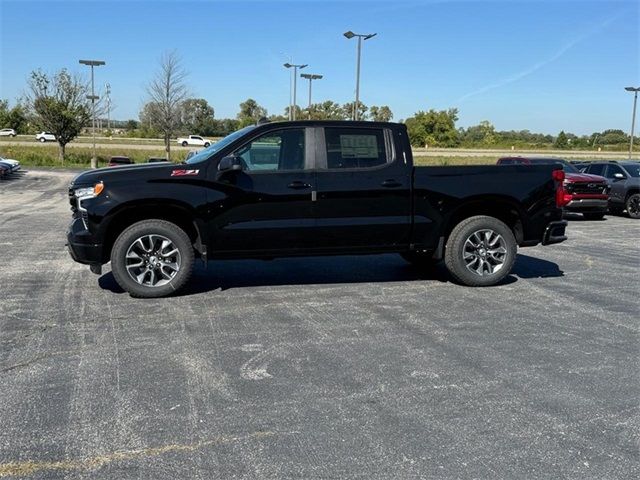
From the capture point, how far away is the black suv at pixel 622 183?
17.3 m

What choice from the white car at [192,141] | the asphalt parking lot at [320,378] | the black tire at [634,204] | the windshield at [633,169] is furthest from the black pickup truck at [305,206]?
the white car at [192,141]

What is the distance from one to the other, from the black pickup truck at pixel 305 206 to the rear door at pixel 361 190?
0.5 inches

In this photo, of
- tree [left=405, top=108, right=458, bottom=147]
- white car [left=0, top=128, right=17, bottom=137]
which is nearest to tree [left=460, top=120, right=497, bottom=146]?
tree [left=405, top=108, right=458, bottom=147]

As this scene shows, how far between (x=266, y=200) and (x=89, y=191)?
190cm

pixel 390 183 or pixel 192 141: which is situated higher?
pixel 192 141

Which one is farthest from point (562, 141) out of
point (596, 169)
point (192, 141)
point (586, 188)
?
point (586, 188)

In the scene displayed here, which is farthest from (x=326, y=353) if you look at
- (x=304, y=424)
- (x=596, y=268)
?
(x=596, y=268)

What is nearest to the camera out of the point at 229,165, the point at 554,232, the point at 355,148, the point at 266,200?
the point at 229,165

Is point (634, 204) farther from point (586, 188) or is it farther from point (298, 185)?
point (298, 185)

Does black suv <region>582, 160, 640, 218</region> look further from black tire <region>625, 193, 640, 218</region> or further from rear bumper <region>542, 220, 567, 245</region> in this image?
rear bumper <region>542, 220, 567, 245</region>

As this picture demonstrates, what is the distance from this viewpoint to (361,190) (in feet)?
22.8

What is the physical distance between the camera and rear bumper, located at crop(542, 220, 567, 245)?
7.54 meters

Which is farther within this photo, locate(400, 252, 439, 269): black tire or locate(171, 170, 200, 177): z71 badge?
locate(400, 252, 439, 269): black tire

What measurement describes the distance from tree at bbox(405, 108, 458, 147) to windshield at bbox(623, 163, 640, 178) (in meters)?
76.2
